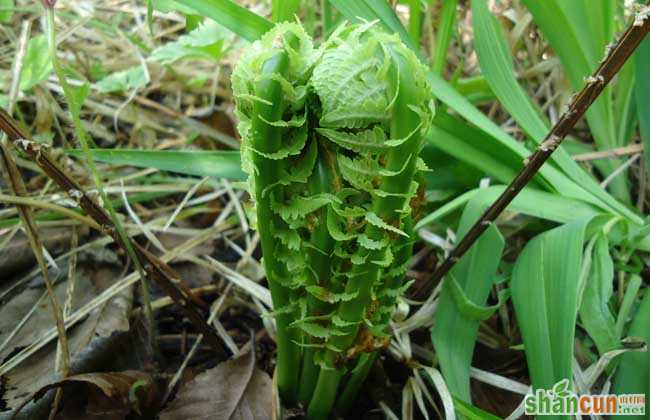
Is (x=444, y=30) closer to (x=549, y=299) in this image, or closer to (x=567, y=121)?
(x=567, y=121)

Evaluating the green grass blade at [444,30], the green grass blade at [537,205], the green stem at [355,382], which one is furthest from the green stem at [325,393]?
the green grass blade at [444,30]

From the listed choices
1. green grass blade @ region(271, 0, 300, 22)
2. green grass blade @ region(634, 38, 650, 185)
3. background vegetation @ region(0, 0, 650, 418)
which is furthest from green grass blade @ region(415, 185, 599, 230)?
green grass blade @ region(271, 0, 300, 22)

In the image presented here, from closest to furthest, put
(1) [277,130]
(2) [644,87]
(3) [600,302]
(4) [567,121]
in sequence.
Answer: (1) [277,130], (4) [567,121], (3) [600,302], (2) [644,87]

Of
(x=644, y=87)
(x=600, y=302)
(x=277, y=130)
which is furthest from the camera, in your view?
(x=644, y=87)

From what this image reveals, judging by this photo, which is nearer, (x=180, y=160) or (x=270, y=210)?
(x=270, y=210)

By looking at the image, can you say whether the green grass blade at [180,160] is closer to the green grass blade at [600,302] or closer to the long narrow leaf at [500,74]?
the long narrow leaf at [500,74]

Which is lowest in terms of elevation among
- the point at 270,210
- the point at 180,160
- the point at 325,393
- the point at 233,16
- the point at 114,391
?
the point at 114,391

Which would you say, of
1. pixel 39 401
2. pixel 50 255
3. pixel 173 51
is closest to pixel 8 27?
pixel 173 51

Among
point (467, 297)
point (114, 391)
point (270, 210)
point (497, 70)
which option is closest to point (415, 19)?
point (497, 70)
